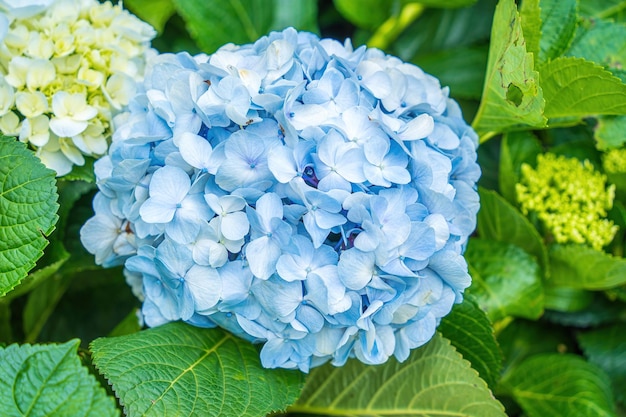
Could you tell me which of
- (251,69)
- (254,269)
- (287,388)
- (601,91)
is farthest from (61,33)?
(601,91)

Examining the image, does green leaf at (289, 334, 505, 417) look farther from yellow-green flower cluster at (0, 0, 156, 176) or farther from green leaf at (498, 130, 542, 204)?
yellow-green flower cluster at (0, 0, 156, 176)

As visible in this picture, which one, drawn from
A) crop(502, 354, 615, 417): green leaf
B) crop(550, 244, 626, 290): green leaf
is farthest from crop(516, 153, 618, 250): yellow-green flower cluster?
crop(502, 354, 615, 417): green leaf

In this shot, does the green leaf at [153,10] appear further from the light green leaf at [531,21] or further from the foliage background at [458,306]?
the light green leaf at [531,21]

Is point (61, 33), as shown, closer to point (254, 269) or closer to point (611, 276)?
point (254, 269)

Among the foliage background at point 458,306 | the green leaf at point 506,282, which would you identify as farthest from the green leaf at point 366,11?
the green leaf at point 506,282

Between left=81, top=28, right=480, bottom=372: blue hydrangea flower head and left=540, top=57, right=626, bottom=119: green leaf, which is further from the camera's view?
left=540, top=57, right=626, bottom=119: green leaf
